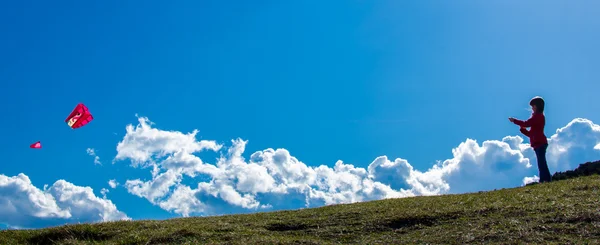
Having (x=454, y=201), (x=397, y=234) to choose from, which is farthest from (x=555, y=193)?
(x=397, y=234)

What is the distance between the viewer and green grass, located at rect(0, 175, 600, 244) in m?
14.7

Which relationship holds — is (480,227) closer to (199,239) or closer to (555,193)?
(555,193)

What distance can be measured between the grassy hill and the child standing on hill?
275cm

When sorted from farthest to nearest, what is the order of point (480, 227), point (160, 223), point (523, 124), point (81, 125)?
point (81, 125)
point (523, 124)
point (160, 223)
point (480, 227)

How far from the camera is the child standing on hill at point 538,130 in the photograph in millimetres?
22828

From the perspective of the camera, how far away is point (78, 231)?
1750 centimetres

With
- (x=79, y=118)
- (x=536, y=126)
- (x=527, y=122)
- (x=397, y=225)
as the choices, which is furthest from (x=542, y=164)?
(x=79, y=118)

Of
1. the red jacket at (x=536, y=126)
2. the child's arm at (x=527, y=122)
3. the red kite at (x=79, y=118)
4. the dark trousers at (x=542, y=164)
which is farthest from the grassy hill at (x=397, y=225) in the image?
the red kite at (x=79, y=118)

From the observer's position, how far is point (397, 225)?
1681 centimetres

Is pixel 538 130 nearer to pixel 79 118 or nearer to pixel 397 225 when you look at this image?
pixel 397 225

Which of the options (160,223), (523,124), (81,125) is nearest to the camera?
(160,223)

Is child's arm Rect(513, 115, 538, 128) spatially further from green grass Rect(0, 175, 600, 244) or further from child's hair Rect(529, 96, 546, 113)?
green grass Rect(0, 175, 600, 244)

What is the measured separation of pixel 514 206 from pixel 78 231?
44.6ft

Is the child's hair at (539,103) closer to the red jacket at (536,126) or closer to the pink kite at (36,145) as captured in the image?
the red jacket at (536,126)
